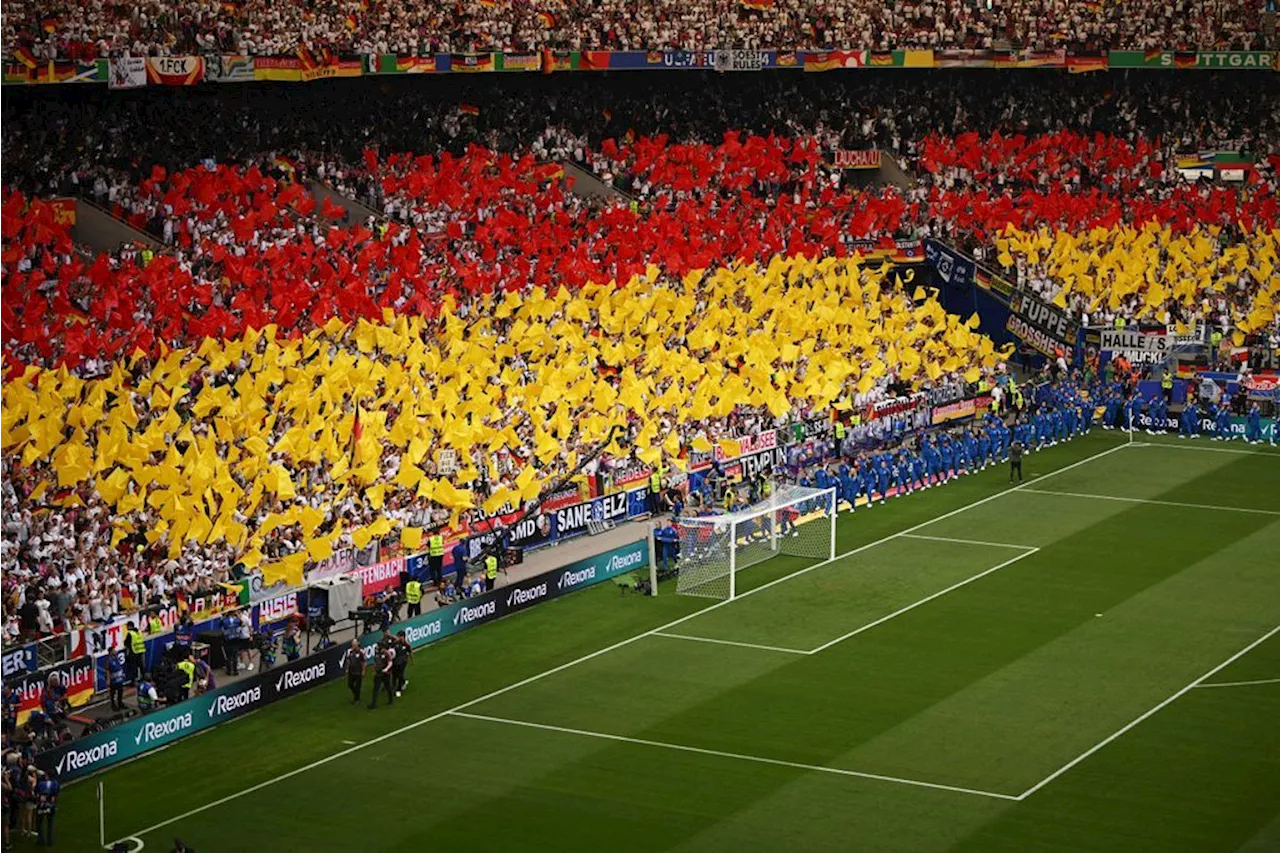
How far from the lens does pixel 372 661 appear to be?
3155 centimetres

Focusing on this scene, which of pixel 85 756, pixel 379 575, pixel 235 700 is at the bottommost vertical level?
pixel 235 700

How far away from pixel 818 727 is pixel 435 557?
28.7 feet

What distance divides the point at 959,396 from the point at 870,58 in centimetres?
1840

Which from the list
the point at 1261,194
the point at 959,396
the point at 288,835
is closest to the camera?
the point at 288,835

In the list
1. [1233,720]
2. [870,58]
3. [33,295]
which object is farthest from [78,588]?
[870,58]

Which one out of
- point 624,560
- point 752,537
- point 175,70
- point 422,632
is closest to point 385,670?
point 422,632

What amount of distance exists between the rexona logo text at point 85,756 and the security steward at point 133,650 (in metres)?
2.37

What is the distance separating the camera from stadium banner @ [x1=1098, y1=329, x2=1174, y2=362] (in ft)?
178

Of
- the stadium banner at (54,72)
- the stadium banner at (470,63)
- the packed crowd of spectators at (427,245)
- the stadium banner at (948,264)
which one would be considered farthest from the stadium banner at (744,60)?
the stadium banner at (54,72)

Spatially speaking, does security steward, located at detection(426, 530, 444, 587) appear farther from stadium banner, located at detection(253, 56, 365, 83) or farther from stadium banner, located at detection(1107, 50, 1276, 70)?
stadium banner, located at detection(1107, 50, 1276, 70)

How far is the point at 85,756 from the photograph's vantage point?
26.8 meters

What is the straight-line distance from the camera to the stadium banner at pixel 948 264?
192 feet

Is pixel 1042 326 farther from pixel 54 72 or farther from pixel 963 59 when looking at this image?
pixel 54 72

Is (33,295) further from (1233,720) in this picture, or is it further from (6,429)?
(1233,720)
